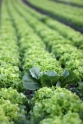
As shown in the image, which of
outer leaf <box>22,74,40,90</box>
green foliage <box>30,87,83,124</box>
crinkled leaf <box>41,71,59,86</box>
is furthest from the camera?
outer leaf <box>22,74,40,90</box>

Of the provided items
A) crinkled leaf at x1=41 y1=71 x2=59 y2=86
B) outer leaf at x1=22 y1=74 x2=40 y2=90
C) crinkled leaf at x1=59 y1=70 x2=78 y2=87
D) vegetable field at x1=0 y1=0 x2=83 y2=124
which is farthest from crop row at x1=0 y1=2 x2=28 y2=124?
crinkled leaf at x1=59 y1=70 x2=78 y2=87

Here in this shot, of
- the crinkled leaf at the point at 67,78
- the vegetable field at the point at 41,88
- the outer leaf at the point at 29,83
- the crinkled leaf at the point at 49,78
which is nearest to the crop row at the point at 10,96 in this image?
the vegetable field at the point at 41,88

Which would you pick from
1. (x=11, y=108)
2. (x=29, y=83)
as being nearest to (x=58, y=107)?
(x=11, y=108)

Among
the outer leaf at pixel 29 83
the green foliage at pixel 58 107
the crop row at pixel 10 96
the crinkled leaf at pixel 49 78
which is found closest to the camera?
the green foliage at pixel 58 107

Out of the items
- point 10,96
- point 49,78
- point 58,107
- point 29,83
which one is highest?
point 58,107

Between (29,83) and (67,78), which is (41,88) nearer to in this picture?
(29,83)

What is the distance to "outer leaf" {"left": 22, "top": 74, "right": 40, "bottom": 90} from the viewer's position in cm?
634

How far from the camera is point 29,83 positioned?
253 inches

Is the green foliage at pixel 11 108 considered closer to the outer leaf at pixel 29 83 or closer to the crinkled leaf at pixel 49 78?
the outer leaf at pixel 29 83

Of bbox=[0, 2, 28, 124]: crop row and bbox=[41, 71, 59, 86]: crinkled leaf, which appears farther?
bbox=[41, 71, 59, 86]: crinkled leaf

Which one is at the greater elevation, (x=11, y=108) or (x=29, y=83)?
(x=11, y=108)

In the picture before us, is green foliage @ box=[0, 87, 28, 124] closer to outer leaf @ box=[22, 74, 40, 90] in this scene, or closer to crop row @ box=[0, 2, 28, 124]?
crop row @ box=[0, 2, 28, 124]

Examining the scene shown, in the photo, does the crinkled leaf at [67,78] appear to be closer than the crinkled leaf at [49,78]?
No

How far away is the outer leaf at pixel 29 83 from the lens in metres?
6.34
